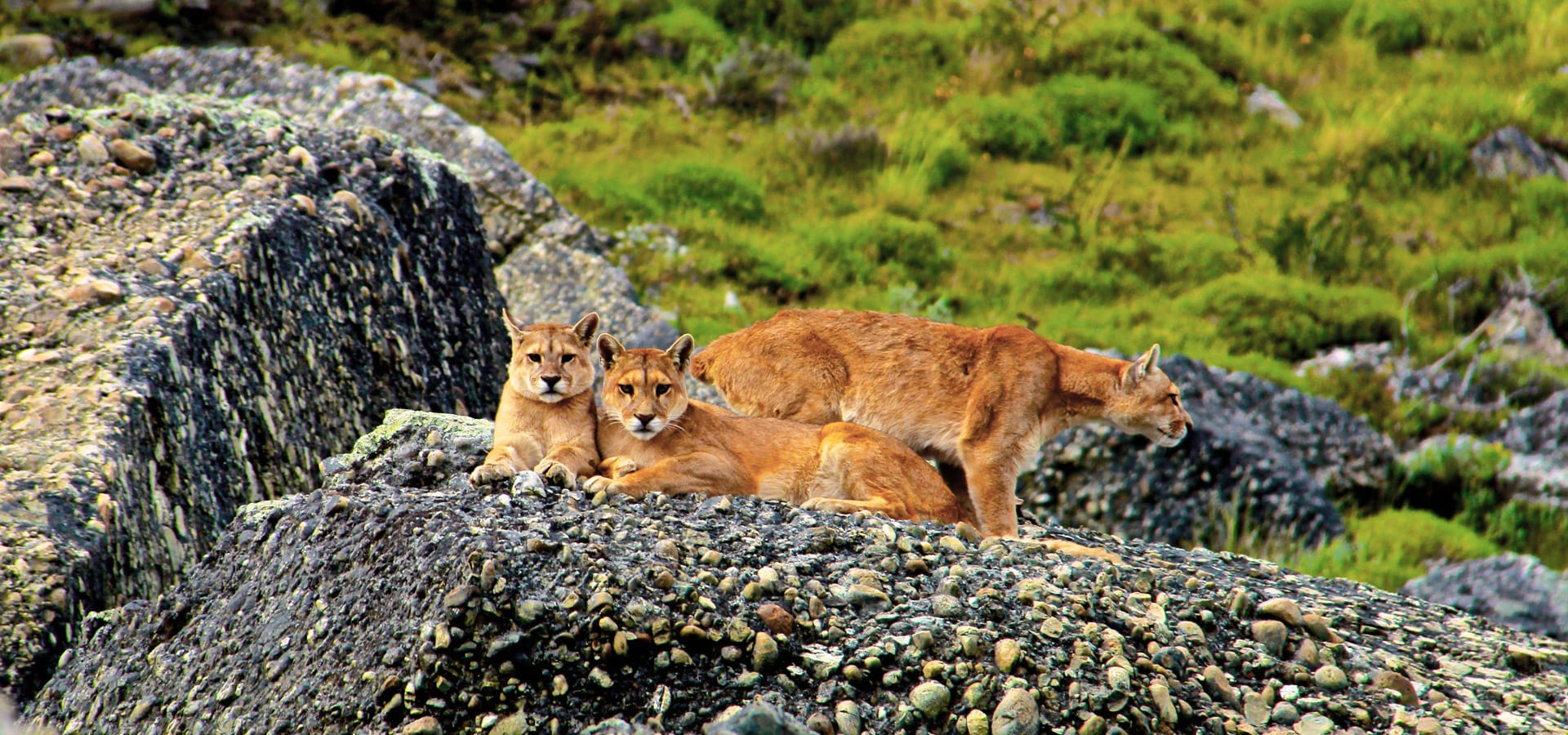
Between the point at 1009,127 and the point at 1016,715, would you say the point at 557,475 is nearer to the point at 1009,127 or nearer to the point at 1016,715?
the point at 1016,715

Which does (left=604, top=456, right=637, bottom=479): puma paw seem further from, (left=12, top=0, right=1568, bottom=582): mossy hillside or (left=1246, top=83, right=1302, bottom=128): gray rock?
(left=1246, top=83, right=1302, bottom=128): gray rock

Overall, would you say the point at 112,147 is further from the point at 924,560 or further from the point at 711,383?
the point at 924,560

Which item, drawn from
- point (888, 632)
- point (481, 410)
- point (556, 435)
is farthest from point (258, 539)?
point (481, 410)

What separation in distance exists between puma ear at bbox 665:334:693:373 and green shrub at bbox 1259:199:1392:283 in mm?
13816

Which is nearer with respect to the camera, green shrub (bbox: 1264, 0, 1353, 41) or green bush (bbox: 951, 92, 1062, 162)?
green bush (bbox: 951, 92, 1062, 162)

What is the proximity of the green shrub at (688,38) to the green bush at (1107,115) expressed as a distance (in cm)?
578

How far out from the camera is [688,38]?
22.9 meters

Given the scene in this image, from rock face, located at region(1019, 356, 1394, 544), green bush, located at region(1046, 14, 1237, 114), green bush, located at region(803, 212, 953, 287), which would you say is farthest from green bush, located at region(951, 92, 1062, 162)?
rock face, located at region(1019, 356, 1394, 544)

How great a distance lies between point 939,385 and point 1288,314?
1100 cm

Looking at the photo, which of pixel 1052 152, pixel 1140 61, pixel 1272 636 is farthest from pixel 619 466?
pixel 1140 61

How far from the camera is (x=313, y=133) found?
11305 mm

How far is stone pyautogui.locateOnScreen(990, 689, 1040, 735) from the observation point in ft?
18.3

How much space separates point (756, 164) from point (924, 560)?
14.1 m

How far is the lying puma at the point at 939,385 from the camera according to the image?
8898 mm
